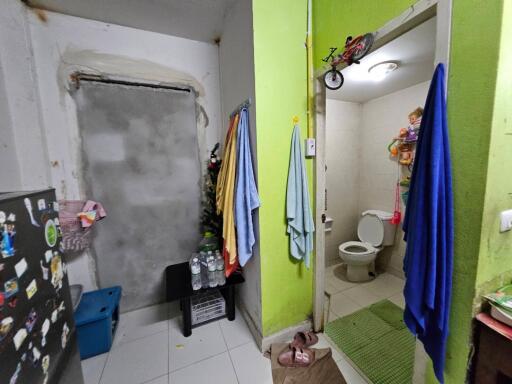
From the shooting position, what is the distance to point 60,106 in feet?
5.32

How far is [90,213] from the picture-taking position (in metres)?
1.69

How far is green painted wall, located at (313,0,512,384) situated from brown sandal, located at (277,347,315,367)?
0.75m

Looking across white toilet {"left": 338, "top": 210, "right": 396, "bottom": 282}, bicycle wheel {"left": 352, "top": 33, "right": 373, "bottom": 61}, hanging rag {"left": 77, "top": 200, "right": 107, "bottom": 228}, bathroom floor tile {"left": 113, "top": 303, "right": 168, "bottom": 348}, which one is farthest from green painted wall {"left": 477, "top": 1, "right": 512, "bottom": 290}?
hanging rag {"left": 77, "top": 200, "right": 107, "bottom": 228}

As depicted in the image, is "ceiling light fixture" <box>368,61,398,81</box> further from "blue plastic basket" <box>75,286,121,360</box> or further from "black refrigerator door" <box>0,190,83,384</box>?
"blue plastic basket" <box>75,286,121,360</box>

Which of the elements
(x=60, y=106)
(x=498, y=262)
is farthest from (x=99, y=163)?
(x=498, y=262)

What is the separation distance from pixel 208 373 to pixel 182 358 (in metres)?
0.24

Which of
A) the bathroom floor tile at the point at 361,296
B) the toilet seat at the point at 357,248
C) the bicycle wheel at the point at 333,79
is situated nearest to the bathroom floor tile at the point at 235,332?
the bathroom floor tile at the point at 361,296

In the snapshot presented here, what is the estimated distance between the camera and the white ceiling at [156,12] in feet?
4.94

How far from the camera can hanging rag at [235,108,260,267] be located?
4.49ft

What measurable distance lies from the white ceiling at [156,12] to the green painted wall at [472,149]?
4.48 feet

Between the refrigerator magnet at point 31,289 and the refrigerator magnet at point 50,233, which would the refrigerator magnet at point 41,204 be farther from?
the refrigerator magnet at point 31,289

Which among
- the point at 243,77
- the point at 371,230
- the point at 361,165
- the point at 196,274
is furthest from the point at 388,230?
the point at 243,77

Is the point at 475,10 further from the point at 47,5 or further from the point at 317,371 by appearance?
the point at 47,5

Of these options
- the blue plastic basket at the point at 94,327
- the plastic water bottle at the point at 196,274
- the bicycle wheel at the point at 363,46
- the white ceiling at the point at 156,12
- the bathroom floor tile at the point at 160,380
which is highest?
the white ceiling at the point at 156,12
